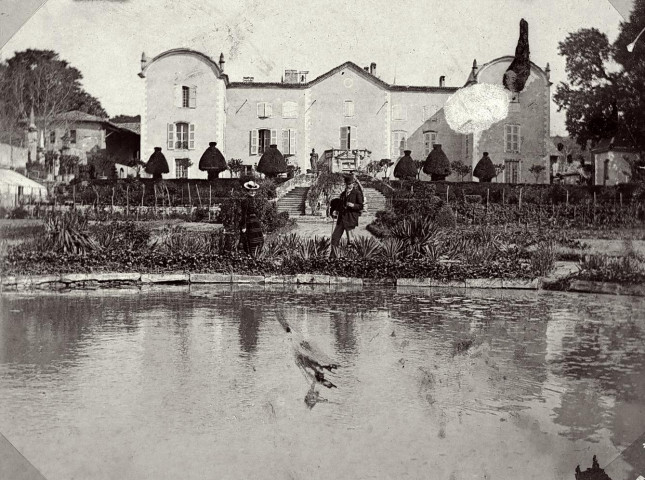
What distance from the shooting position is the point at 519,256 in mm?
6543

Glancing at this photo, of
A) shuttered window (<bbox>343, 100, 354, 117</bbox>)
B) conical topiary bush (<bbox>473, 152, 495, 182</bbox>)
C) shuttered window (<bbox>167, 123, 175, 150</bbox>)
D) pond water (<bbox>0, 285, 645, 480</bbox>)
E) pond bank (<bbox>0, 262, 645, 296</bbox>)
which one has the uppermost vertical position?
shuttered window (<bbox>343, 100, 354, 117</bbox>)

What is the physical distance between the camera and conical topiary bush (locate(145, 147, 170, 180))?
1157cm

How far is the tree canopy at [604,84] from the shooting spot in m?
4.13

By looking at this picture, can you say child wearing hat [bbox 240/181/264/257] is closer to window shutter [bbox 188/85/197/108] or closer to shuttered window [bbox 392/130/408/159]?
window shutter [bbox 188/85/197/108]

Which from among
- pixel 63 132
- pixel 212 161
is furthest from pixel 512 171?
pixel 212 161

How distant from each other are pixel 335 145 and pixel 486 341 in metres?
9.17

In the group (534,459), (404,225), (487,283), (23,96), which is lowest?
(534,459)

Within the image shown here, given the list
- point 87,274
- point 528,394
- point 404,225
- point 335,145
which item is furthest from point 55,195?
point 335,145

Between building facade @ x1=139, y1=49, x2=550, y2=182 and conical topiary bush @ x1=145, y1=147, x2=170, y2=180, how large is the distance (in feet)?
0.41

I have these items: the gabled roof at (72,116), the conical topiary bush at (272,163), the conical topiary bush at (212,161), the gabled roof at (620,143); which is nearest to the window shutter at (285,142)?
the conical topiary bush at (272,163)

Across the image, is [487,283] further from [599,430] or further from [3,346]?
[3,346]

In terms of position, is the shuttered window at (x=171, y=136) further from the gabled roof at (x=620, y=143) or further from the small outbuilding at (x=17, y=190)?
the gabled roof at (x=620, y=143)

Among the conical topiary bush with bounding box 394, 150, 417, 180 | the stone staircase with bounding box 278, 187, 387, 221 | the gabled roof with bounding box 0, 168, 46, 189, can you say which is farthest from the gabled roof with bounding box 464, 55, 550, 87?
the conical topiary bush with bounding box 394, 150, 417, 180

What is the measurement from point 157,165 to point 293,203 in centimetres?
588
